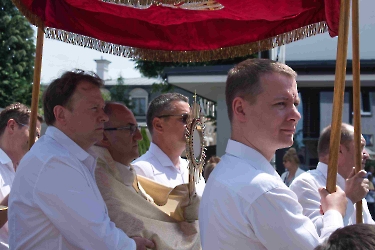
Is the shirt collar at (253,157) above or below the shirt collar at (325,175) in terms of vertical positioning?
above

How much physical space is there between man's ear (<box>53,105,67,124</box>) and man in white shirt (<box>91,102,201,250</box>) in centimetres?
36

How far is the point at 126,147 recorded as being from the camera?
322cm

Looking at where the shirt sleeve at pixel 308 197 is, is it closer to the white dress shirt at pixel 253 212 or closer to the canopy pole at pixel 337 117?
the canopy pole at pixel 337 117

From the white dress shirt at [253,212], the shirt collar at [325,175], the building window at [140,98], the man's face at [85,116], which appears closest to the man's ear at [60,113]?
the man's face at [85,116]

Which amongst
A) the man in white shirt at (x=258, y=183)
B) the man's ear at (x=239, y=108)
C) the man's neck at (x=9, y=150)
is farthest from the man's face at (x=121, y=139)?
the man's neck at (x=9, y=150)

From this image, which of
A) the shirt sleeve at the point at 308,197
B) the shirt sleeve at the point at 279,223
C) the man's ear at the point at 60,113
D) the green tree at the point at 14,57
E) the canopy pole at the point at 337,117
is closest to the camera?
the shirt sleeve at the point at 279,223

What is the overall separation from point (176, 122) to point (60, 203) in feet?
5.40

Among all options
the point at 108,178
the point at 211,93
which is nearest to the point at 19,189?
the point at 108,178

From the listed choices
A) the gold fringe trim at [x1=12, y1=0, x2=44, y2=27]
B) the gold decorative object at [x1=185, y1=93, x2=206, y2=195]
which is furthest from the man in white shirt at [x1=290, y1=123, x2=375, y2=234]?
the gold fringe trim at [x1=12, y1=0, x2=44, y2=27]

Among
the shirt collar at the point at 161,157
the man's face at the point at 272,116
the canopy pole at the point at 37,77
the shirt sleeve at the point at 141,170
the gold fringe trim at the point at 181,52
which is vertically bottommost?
the shirt sleeve at the point at 141,170

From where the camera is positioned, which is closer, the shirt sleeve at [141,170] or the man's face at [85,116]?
the man's face at [85,116]

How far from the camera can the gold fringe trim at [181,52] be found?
3340 millimetres

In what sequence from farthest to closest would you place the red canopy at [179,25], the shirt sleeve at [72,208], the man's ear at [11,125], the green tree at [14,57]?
the green tree at [14,57]
the man's ear at [11,125]
the red canopy at [179,25]
the shirt sleeve at [72,208]

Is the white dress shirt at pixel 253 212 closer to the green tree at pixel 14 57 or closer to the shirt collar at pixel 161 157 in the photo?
the shirt collar at pixel 161 157
